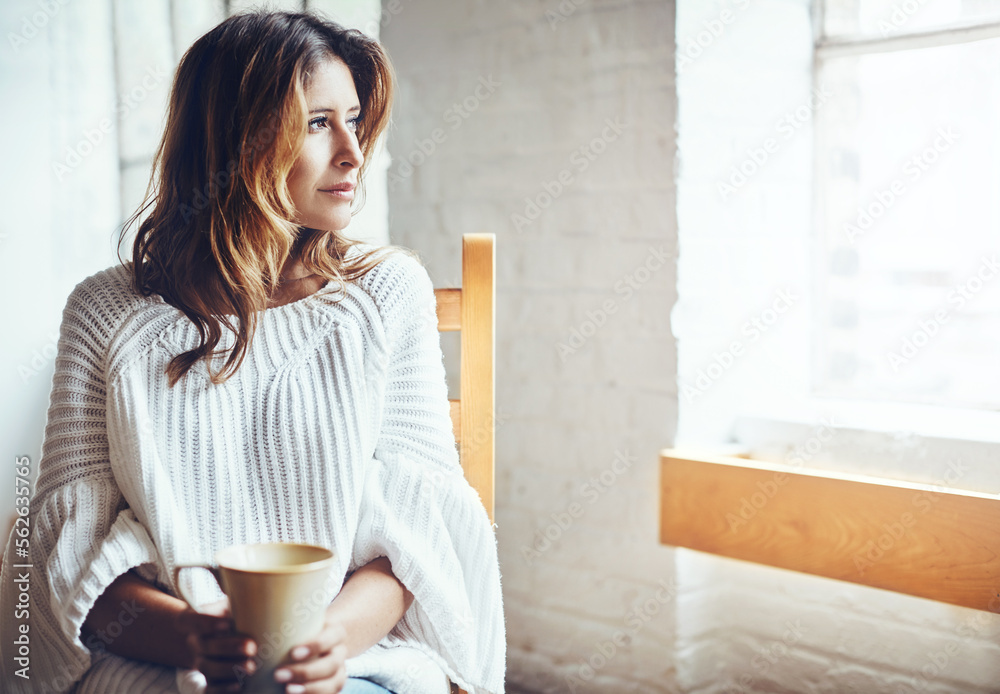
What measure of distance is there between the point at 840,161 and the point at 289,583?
143cm

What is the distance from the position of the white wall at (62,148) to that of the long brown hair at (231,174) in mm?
640

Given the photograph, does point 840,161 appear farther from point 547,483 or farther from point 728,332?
point 547,483

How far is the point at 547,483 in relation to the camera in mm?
1711

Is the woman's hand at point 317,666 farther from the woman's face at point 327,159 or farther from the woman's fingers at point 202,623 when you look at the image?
the woman's face at point 327,159

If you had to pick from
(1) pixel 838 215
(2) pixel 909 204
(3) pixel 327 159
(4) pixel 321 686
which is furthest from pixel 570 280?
(4) pixel 321 686

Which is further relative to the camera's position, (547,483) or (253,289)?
(547,483)

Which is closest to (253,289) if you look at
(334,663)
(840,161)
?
(334,663)

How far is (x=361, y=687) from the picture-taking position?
2.78ft

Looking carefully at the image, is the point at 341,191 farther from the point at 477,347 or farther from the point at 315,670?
the point at 315,670

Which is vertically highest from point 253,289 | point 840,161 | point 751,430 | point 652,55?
point 652,55

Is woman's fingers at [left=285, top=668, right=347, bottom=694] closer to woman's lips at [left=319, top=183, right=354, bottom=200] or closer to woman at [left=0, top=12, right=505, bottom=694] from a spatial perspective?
woman at [left=0, top=12, right=505, bottom=694]

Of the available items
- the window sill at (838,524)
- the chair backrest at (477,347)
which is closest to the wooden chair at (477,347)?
the chair backrest at (477,347)

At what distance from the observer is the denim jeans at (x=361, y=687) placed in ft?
2.73

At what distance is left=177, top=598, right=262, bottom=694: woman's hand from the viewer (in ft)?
2.08
